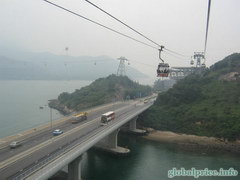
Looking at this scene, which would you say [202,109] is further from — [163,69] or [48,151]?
[48,151]

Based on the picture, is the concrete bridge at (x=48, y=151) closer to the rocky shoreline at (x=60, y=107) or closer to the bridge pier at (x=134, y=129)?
the bridge pier at (x=134, y=129)

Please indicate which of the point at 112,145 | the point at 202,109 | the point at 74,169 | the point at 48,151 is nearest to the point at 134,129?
the point at 112,145

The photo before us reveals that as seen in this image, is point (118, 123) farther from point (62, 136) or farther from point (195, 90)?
point (195, 90)

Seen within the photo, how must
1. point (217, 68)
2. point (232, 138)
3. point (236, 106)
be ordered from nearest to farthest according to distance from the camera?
point (232, 138) → point (236, 106) → point (217, 68)

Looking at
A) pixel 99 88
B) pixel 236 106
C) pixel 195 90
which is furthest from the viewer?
pixel 99 88

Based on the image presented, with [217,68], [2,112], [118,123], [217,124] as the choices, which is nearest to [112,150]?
[118,123]

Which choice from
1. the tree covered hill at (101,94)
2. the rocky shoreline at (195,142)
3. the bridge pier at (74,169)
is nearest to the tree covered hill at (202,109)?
the rocky shoreline at (195,142)

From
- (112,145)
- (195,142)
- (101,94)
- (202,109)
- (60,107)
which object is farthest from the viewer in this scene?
(60,107)
